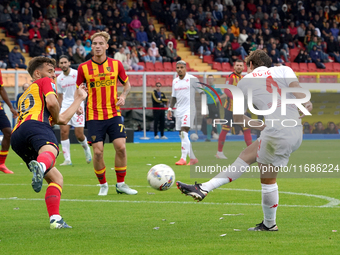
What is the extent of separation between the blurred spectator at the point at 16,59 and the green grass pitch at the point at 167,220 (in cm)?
1298

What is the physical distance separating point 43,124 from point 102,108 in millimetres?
2624

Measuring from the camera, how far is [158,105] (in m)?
22.3

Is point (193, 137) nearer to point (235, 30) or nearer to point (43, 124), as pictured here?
point (43, 124)

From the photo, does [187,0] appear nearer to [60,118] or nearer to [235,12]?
[235,12]

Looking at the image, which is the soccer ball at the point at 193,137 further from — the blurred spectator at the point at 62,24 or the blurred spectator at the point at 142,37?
the blurred spectator at the point at 62,24

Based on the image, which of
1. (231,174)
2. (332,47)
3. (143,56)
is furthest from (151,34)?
(231,174)

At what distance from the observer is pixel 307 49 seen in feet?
105

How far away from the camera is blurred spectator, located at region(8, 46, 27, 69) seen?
22297mm

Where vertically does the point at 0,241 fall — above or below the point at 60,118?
below

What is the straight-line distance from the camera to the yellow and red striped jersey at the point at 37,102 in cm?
554

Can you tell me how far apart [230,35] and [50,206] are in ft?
85.2

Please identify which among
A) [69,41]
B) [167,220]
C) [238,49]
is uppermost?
[69,41]

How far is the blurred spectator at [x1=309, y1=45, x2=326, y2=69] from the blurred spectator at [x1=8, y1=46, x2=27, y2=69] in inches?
630

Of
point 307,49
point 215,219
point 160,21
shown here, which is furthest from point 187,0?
point 215,219
